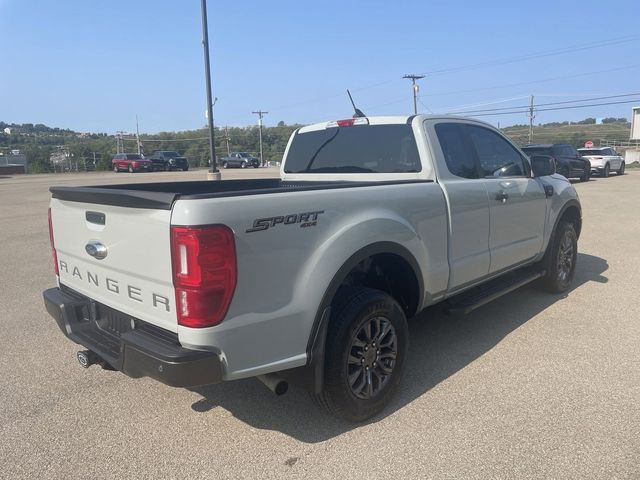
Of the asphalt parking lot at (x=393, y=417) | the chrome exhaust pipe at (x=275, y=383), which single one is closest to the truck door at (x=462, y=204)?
the asphalt parking lot at (x=393, y=417)

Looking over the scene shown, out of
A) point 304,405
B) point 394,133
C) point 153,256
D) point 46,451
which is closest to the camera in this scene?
point 153,256

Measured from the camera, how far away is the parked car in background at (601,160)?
26.0m

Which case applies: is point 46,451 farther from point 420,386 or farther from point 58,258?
point 420,386

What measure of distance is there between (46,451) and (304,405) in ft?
5.01

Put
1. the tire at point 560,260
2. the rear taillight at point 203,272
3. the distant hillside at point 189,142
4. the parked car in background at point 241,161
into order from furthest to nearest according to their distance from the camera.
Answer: the distant hillside at point 189,142
the parked car in background at point 241,161
the tire at point 560,260
the rear taillight at point 203,272

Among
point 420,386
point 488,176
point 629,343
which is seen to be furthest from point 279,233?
point 629,343

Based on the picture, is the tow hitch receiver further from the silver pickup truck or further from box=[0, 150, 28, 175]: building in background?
box=[0, 150, 28, 175]: building in background

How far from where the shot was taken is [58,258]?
352 cm

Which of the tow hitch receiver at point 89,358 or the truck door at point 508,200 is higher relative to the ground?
the truck door at point 508,200

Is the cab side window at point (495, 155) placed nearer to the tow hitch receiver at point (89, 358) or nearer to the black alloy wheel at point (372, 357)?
the black alloy wheel at point (372, 357)

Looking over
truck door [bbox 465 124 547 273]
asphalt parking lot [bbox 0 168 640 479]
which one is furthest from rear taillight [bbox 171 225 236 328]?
truck door [bbox 465 124 547 273]

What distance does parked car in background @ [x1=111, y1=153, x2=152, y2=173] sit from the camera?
4294 cm

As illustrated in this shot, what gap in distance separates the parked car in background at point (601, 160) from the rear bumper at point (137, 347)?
27.8m

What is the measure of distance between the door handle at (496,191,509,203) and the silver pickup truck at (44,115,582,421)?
0.02 meters
